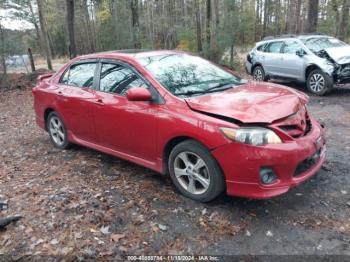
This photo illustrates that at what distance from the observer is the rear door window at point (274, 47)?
11453 millimetres

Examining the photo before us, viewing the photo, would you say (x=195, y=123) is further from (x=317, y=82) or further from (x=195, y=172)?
(x=317, y=82)

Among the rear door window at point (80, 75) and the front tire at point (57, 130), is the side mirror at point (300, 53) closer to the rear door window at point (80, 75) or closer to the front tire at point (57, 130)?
the rear door window at point (80, 75)

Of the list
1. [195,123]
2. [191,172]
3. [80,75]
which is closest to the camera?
[195,123]

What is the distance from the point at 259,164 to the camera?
343 centimetres

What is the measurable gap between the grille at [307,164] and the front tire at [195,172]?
809mm

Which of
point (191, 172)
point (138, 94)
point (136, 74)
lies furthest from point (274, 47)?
point (191, 172)

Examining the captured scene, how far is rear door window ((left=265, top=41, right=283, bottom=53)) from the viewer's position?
11.5 metres

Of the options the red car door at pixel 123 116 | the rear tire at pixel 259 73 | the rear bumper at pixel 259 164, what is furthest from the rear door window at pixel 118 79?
the rear tire at pixel 259 73

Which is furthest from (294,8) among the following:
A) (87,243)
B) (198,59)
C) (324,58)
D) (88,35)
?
(87,243)

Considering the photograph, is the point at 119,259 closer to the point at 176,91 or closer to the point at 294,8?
the point at 176,91

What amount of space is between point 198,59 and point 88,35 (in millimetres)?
34055

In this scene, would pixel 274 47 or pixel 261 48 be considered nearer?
pixel 274 47

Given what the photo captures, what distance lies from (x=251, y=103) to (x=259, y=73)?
29.4ft

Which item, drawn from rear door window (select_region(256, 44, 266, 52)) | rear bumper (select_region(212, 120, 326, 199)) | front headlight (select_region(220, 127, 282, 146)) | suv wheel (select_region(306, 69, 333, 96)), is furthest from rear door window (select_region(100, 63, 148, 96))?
rear door window (select_region(256, 44, 266, 52))
